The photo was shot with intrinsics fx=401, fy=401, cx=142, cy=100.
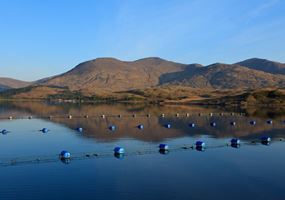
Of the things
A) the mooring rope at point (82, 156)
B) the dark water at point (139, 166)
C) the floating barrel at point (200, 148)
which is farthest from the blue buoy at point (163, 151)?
the floating barrel at point (200, 148)

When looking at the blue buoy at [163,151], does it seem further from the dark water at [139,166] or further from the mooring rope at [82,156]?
the dark water at [139,166]

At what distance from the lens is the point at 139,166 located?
76.6m

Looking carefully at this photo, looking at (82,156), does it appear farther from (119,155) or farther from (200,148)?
(200,148)

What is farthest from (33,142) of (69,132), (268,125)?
(268,125)

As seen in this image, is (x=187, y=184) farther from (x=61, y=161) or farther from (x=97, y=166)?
(x=61, y=161)

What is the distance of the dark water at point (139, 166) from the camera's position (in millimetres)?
59250

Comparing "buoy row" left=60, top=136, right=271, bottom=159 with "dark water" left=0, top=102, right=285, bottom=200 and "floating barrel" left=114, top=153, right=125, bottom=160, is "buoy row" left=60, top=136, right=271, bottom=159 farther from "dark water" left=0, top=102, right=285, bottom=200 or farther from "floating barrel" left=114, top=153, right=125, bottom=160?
"dark water" left=0, top=102, right=285, bottom=200

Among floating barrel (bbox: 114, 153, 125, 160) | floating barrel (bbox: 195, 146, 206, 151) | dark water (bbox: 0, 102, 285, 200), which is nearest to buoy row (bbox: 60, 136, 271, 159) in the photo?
floating barrel (bbox: 195, 146, 206, 151)

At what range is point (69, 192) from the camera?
58.9 metres

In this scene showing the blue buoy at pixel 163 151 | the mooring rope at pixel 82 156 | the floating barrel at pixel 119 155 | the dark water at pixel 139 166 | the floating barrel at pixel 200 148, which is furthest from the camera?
the floating barrel at pixel 200 148

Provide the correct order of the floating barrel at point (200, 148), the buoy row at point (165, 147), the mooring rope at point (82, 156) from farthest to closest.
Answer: the floating barrel at point (200, 148) < the buoy row at point (165, 147) < the mooring rope at point (82, 156)

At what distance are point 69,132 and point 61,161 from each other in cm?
5021

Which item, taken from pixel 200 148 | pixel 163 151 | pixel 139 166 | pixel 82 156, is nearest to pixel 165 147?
pixel 163 151

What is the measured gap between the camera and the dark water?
59.2 meters
